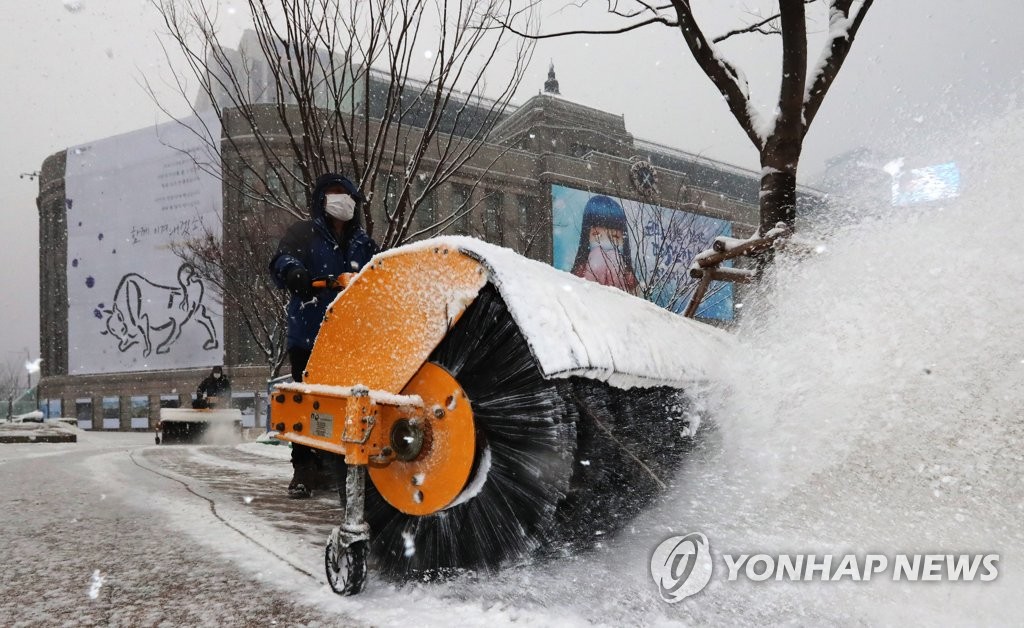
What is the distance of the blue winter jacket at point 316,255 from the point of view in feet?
9.27

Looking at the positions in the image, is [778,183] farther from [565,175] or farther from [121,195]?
[121,195]

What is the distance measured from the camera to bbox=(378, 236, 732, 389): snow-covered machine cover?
4.72 feet

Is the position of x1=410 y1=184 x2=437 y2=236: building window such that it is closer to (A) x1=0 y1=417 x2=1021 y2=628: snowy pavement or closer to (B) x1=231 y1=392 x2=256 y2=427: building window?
(B) x1=231 y1=392 x2=256 y2=427: building window

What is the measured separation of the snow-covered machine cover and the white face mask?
1261mm

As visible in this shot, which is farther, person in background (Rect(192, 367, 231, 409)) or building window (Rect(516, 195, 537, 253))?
building window (Rect(516, 195, 537, 253))

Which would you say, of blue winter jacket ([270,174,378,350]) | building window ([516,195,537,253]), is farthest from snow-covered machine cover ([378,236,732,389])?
building window ([516,195,537,253])

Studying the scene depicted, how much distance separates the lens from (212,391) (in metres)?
14.6

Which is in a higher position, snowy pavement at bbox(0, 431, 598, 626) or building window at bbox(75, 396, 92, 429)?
snowy pavement at bbox(0, 431, 598, 626)

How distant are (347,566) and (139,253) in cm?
3609

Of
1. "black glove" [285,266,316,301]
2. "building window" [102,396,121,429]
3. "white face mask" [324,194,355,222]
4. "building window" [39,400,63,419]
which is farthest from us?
"building window" [39,400,63,419]

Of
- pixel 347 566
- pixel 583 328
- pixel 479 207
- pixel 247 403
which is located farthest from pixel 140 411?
pixel 583 328

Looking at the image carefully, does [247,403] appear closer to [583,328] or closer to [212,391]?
[212,391]

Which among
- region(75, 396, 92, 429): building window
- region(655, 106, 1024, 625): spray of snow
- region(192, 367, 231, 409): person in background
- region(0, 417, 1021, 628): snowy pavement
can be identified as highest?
region(655, 106, 1024, 625): spray of snow

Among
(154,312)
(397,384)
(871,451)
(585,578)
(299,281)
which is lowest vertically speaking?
(585,578)
